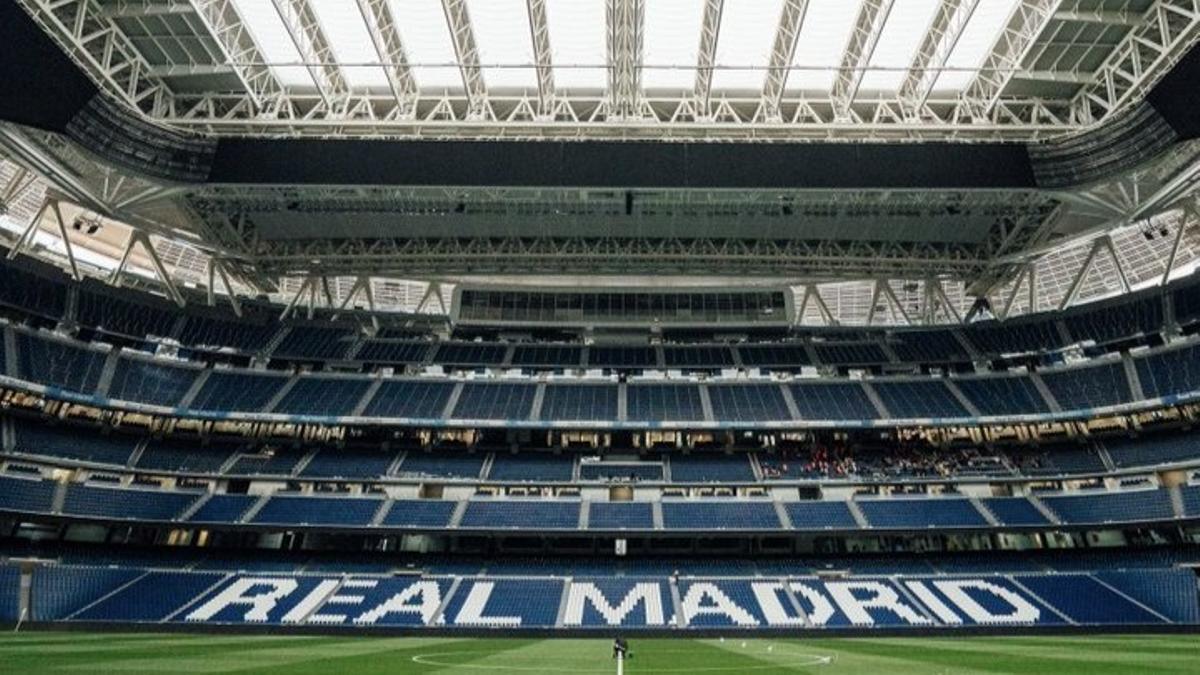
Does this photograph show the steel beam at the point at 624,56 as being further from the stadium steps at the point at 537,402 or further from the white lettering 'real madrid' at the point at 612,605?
the stadium steps at the point at 537,402

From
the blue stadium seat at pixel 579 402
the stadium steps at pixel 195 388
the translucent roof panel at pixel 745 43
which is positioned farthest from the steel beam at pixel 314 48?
the stadium steps at pixel 195 388

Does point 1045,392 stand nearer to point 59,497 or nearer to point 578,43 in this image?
point 578,43

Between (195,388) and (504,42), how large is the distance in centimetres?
3597

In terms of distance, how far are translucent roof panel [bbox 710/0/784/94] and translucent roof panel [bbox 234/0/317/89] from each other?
1620cm

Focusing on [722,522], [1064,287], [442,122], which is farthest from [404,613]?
[1064,287]

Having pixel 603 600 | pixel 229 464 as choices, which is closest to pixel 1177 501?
pixel 603 600

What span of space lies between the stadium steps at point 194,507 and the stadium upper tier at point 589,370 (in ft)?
19.9

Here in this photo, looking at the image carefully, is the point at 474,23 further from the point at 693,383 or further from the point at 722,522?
the point at 693,383

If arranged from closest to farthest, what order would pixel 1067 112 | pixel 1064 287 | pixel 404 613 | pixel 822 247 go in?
1. pixel 1067 112
2. pixel 404 613
3. pixel 822 247
4. pixel 1064 287

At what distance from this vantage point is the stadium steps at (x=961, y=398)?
48812 millimetres

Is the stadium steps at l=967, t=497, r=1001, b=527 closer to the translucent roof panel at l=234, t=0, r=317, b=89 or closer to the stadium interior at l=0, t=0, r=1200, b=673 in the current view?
the stadium interior at l=0, t=0, r=1200, b=673

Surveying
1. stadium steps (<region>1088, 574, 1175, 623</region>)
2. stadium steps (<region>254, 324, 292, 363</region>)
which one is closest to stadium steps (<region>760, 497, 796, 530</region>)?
stadium steps (<region>1088, 574, 1175, 623</region>)

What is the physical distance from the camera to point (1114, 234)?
47219 millimetres

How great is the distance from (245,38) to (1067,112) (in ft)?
113
